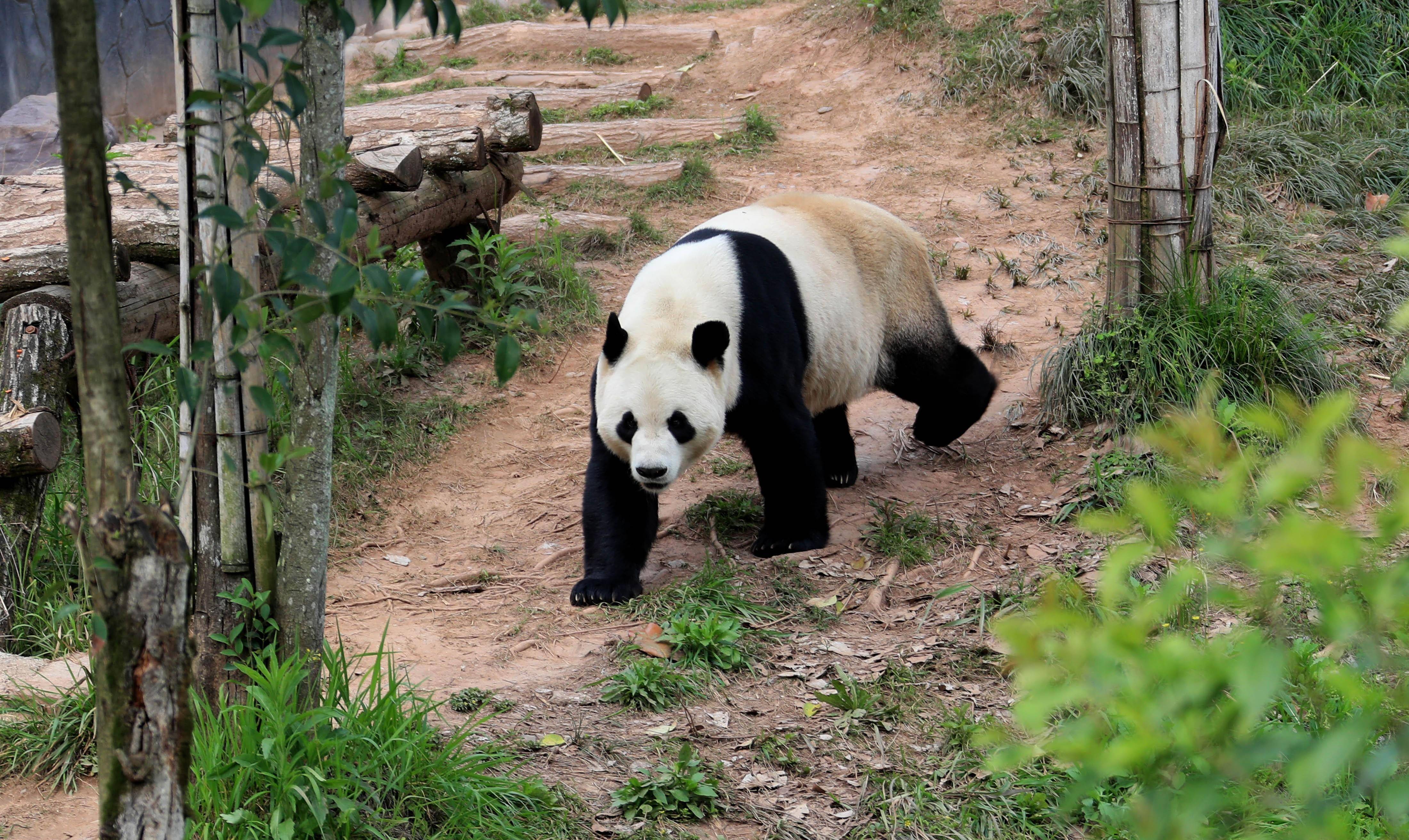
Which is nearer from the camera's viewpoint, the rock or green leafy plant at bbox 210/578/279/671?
green leafy plant at bbox 210/578/279/671

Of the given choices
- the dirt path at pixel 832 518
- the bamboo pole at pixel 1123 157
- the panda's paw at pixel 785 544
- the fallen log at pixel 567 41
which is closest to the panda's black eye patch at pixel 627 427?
the dirt path at pixel 832 518

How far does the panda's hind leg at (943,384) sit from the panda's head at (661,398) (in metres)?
1.56

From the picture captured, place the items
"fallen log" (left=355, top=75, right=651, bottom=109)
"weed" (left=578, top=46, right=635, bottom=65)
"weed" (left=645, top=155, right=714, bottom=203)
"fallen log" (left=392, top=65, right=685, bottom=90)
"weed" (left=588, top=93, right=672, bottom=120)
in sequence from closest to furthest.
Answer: "weed" (left=645, top=155, right=714, bottom=203), "weed" (left=588, top=93, right=672, bottom=120), "fallen log" (left=355, top=75, right=651, bottom=109), "fallen log" (left=392, top=65, right=685, bottom=90), "weed" (left=578, top=46, right=635, bottom=65)

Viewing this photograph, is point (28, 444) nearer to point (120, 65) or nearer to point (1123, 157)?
point (1123, 157)

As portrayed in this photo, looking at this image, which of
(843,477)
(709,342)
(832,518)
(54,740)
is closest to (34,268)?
(54,740)

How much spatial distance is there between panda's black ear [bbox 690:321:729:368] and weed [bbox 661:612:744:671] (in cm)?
100

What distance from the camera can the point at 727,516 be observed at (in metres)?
5.35

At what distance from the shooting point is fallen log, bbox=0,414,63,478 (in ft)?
13.2

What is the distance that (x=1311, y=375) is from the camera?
16.5 feet

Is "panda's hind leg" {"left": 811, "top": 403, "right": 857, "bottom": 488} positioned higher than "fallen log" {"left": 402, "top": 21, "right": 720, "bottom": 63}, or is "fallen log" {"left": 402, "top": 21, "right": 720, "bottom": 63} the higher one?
"fallen log" {"left": 402, "top": 21, "right": 720, "bottom": 63}

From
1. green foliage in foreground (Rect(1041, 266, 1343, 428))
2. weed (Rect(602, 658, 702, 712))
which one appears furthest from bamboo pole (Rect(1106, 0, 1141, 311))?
weed (Rect(602, 658, 702, 712))

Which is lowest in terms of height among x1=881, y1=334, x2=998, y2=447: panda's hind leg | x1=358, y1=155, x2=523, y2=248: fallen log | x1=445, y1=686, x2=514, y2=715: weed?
x1=445, y1=686, x2=514, y2=715: weed

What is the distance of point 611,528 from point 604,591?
0.87 ft

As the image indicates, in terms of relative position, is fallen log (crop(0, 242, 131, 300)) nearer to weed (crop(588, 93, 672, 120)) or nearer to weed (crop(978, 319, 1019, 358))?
weed (crop(978, 319, 1019, 358))
